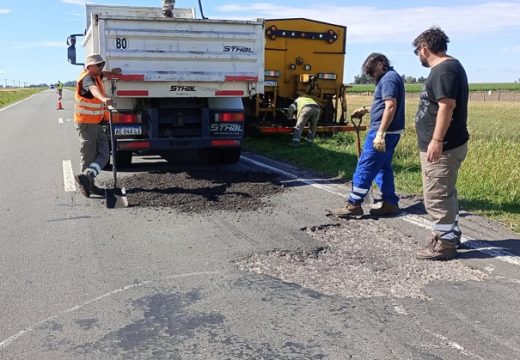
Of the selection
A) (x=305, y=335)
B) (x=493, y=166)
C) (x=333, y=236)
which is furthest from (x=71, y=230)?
(x=493, y=166)

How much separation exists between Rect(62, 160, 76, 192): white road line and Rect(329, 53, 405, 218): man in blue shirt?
402 cm

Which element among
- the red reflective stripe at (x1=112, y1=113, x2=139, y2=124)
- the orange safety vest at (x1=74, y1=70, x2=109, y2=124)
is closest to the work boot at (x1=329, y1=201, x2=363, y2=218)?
the orange safety vest at (x1=74, y1=70, x2=109, y2=124)

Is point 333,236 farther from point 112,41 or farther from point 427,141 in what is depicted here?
point 112,41

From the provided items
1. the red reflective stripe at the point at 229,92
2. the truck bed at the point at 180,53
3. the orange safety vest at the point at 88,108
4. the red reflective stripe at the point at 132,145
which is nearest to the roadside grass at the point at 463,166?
the red reflective stripe at the point at 229,92

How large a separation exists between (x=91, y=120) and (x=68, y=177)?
74.2 inches

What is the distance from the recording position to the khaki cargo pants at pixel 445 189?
15.5 ft

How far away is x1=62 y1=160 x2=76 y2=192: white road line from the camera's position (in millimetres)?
7840

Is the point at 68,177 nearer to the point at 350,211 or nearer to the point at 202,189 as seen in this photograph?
the point at 202,189

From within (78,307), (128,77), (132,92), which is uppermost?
(128,77)

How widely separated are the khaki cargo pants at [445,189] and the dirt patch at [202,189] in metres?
2.43

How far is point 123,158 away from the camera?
29.5 ft

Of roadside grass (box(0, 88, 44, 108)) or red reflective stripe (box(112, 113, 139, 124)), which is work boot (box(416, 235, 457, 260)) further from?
roadside grass (box(0, 88, 44, 108))

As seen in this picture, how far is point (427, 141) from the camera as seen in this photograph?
4.87 meters

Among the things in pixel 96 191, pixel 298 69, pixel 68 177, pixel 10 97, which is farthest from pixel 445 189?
pixel 10 97
